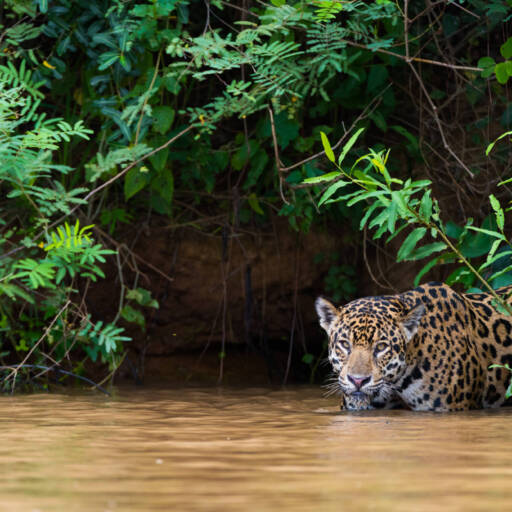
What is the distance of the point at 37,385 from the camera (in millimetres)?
6320

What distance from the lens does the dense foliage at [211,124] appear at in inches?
224

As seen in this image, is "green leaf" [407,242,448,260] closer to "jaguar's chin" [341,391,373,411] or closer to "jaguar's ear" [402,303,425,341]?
"jaguar's ear" [402,303,425,341]

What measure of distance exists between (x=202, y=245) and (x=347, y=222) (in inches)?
47.8

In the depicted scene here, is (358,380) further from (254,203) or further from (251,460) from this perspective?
(254,203)

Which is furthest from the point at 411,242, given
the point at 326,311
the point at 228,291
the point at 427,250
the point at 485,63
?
the point at 228,291

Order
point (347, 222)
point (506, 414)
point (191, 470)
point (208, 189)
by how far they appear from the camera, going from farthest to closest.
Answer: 1. point (347, 222)
2. point (208, 189)
3. point (506, 414)
4. point (191, 470)

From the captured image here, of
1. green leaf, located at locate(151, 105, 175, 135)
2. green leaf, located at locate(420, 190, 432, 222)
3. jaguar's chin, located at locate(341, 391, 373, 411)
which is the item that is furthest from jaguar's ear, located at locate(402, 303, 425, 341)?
green leaf, located at locate(151, 105, 175, 135)

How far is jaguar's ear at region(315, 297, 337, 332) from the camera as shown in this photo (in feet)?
17.6

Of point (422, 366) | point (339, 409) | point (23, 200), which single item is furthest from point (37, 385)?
point (422, 366)

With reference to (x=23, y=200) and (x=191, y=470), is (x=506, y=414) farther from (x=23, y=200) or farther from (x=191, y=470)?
(x=23, y=200)

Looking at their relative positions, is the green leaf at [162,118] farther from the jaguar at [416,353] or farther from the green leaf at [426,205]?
the green leaf at [426,205]

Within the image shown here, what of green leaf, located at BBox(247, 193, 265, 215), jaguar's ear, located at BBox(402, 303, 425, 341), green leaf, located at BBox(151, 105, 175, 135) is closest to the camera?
jaguar's ear, located at BBox(402, 303, 425, 341)

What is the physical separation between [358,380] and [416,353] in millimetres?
500

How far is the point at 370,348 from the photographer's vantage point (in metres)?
4.99
